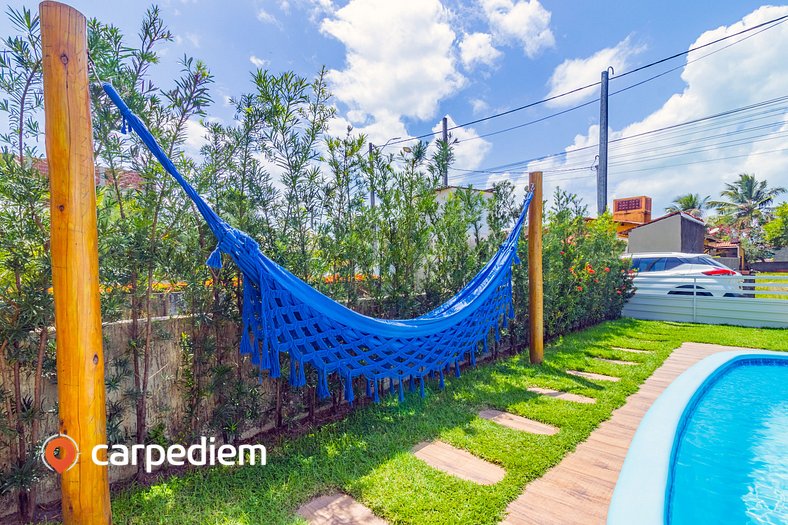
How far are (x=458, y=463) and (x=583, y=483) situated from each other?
0.55 metres

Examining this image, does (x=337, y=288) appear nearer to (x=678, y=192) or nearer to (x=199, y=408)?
(x=199, y=408)

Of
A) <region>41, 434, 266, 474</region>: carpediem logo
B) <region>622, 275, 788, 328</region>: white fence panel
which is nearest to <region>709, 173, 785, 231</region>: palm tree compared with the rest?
<region>622, 275, 788, 328</region>: white fence panel

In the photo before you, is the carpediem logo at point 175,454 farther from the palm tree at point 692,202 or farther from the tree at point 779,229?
the palm tree at point 692,202

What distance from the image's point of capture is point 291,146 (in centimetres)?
211

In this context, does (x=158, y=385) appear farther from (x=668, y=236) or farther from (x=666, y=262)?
(x=668, y=236)

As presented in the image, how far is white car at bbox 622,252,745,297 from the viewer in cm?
553

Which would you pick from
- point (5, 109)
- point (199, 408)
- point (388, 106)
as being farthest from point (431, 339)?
point (388, 106)

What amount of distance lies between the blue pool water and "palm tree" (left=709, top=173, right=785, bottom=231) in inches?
803

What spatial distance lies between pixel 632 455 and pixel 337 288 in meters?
1.78

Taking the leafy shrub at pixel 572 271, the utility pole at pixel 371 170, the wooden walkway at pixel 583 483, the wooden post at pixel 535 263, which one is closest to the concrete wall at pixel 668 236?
the leafy shrub at pixel 572 271

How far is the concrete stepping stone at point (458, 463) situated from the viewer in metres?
1.67

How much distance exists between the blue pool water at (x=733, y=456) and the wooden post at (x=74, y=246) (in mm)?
2245

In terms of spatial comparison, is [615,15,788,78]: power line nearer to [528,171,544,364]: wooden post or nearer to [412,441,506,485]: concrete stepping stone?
[528,171,544,364]: wooden post

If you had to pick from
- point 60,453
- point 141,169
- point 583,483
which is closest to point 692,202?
point 583,483
